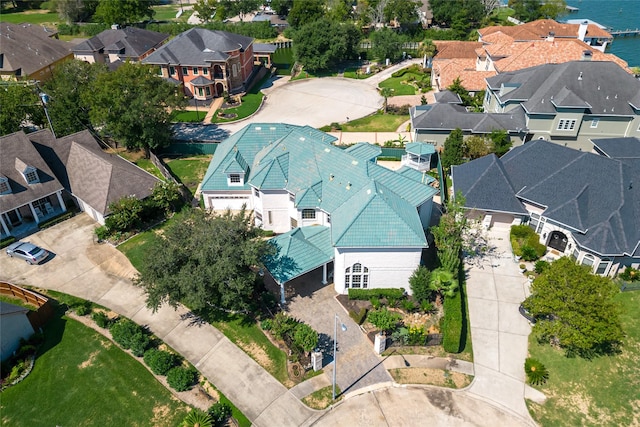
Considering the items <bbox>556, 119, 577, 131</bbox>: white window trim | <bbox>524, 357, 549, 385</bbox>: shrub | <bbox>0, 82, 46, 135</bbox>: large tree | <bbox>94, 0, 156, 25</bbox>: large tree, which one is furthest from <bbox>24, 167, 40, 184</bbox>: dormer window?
<bbox>94, 0, 156, 25</bbox>: large tree

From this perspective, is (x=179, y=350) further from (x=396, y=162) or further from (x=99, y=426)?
(x=396, y=162)

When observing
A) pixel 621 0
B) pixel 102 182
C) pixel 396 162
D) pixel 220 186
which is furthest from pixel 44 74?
pixel 621 0

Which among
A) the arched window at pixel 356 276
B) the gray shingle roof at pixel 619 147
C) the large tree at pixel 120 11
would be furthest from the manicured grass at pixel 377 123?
the large tree at pixel 120 11

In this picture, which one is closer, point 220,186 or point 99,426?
point 99,426

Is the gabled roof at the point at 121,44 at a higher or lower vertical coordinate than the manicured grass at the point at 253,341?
higher

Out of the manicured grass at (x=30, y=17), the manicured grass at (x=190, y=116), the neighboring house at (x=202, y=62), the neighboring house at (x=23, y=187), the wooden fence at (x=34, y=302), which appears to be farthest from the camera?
the manicured grass at (x=30, y=17)

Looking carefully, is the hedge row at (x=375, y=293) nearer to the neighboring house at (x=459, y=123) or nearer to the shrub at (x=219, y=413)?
the shrub at (x=219, y=413)
